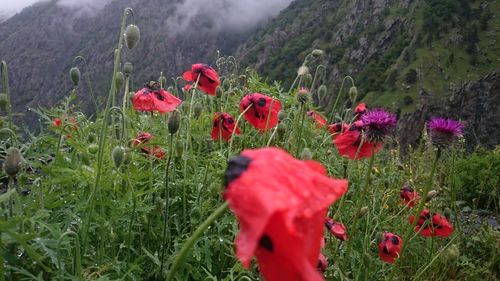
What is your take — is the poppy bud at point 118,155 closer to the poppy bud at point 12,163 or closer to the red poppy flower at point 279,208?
the poppy bud at point 12,163

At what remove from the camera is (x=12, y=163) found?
4.38 feet

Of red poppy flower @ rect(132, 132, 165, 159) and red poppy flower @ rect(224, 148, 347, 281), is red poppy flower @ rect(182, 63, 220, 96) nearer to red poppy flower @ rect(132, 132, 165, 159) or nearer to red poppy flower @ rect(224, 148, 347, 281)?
red poppy flower @ rect(132, 132, 165, 159)

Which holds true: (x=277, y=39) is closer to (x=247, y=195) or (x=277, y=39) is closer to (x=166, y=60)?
(x=166, y=60)

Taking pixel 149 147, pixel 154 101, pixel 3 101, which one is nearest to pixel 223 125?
pixel 154 101

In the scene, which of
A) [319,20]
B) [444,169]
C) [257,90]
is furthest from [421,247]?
[319,20]

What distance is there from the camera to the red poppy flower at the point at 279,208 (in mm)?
659

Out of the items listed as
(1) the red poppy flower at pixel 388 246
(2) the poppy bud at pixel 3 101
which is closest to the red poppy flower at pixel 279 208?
(2) the poppy bud at pixel 3 101

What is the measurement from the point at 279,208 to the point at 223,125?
93.2 inches

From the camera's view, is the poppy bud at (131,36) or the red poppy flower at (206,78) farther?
the red poppy flower at (206,78)

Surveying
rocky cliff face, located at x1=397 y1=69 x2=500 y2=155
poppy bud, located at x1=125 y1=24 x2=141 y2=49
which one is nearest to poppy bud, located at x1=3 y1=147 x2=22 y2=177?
poppy bud, located at x1=125 y1=24 x2=141 y2=49

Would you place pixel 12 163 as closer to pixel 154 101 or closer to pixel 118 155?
pixel 118 155

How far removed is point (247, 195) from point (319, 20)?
95.2 meters

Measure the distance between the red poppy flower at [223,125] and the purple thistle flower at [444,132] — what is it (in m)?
1.18

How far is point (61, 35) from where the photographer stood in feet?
547
